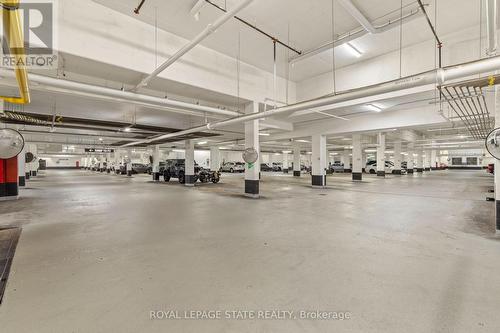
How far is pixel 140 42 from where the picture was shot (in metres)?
4.59

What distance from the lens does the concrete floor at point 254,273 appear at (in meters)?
1.60

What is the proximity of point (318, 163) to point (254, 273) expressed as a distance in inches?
365

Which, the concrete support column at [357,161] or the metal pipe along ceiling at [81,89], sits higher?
the metal pipe along ceiling at [81,89]

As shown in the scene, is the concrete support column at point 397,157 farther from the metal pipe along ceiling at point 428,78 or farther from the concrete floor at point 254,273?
the metal pipe along ceiling at point 428,78

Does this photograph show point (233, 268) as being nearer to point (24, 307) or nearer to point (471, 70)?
point (24, 307)

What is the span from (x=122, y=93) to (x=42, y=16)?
1.55m

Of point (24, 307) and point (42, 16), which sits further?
point (42, 16)

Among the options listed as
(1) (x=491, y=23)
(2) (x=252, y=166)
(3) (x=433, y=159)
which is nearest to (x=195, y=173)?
(2) (x=252, y=166)

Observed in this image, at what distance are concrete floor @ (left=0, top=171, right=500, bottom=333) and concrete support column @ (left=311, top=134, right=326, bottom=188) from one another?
6.28 m

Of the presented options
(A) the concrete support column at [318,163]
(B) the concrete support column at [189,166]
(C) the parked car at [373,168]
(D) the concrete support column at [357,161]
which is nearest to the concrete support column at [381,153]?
(D) the concrete support column at [357,161]

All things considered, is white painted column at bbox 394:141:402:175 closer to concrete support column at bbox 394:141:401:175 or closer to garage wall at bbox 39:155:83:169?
concrete support column at bbox 394:141:401:175

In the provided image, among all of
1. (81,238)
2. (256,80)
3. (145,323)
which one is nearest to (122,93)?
→ (81,238)

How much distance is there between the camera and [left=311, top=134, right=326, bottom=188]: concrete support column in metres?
10.7

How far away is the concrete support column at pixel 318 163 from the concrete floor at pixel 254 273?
6285 mm
